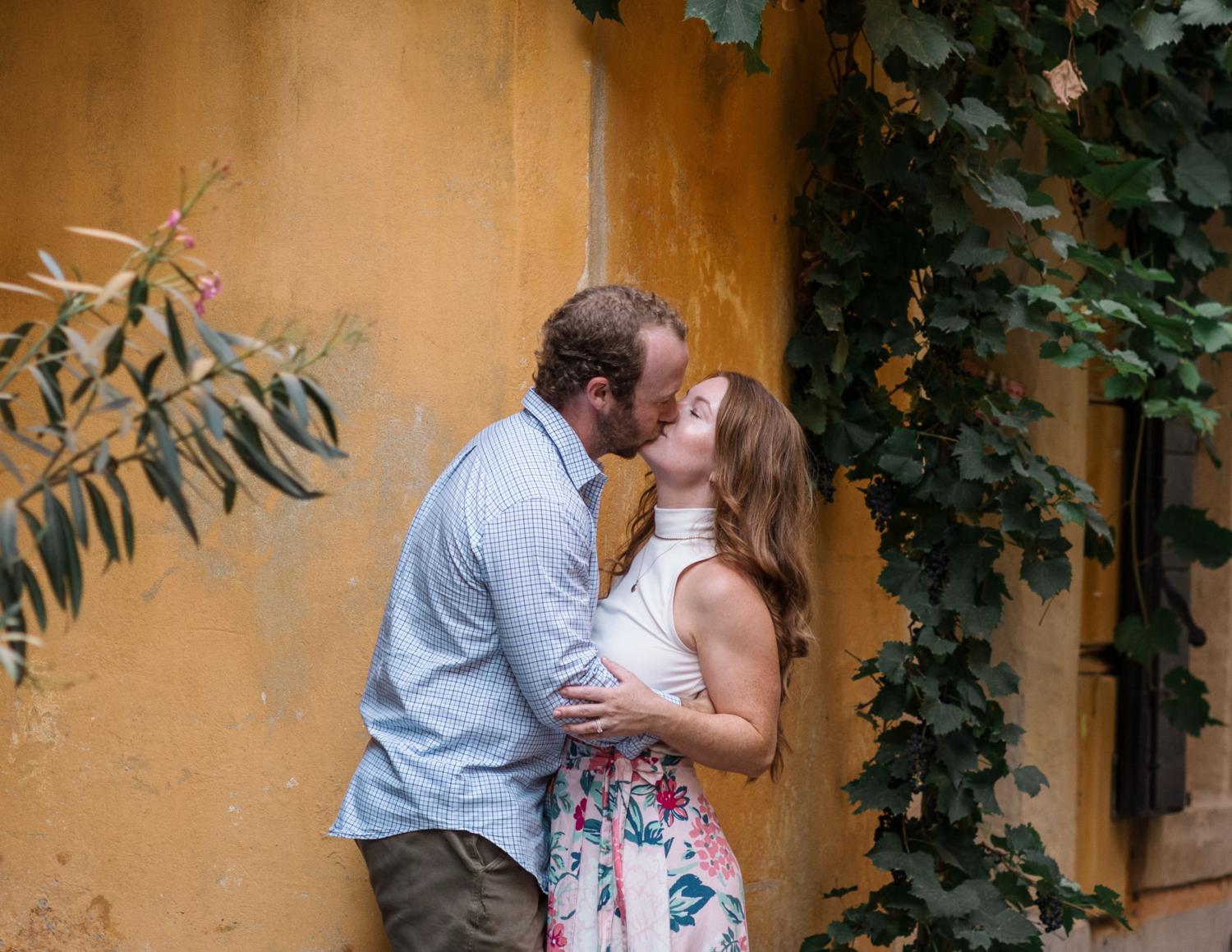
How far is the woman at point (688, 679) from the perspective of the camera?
79.5 inches

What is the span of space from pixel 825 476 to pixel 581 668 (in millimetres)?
1374

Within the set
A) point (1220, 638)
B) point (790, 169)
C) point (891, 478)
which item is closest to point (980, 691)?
point (891, 478)

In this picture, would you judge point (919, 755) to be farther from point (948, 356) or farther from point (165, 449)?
point (165, 449)

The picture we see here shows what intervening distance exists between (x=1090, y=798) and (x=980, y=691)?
185 cm

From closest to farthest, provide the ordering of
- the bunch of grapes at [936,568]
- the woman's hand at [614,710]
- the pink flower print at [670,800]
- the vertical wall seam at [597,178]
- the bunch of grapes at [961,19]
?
1. the woman's hand at [614,710]
2. the pink flower print at [670,800]
3. the vertical wall seam at [597,178]
4. the bunch of grapes at [961,19]
5. the bunch of grapes at [936,568]

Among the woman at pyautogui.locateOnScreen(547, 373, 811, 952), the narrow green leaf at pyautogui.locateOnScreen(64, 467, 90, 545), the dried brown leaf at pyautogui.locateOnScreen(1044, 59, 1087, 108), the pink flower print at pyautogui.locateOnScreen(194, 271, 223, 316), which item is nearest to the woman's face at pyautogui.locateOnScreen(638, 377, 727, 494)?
the woman at pyautogui.locateOnScreen(547, 373, 811, 952)

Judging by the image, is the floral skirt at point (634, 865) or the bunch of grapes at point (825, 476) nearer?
the floral skirt at point (634, 865)

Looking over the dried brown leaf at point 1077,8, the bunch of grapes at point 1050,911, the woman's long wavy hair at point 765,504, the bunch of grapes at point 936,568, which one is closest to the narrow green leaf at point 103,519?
the woman's long wavy hair at point 765,504

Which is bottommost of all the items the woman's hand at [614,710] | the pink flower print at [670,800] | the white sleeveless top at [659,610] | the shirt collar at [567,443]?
the pink flower print at [670,800]

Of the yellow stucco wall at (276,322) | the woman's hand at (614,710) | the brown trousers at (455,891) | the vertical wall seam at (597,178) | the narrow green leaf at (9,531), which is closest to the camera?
the narrow green leaf at (9,531)

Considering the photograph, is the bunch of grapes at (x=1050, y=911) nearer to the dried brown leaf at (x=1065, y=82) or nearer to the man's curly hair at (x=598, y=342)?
the man's curly hair at (x=598, y=342)

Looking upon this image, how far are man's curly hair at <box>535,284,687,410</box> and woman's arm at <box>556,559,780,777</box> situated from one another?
0.40 meters

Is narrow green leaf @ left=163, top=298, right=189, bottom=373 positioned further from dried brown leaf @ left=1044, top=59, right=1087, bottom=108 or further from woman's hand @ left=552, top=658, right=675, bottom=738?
Answer: dried brown leaf @ left=1044, top=59, right=1087, bottom=108

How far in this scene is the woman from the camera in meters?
2.02
